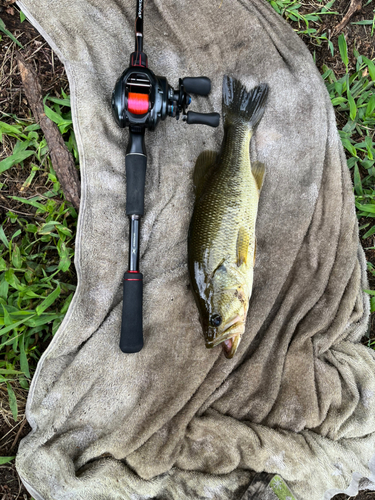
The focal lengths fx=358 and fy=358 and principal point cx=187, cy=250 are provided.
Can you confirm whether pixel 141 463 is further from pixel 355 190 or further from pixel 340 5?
pixel 340 5

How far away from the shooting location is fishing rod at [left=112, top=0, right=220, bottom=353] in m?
2.20

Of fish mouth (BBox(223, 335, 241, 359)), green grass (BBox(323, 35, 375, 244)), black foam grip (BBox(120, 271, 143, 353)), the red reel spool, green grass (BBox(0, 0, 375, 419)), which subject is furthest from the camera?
green grass (BBox(323, 35, 375, 244))

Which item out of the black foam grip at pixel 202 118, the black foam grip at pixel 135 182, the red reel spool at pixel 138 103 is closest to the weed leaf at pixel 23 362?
the black foam grip at pixel 135 182

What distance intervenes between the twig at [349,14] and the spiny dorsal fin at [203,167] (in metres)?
1.66

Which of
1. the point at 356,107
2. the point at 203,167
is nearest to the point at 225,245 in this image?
the point at 203,167

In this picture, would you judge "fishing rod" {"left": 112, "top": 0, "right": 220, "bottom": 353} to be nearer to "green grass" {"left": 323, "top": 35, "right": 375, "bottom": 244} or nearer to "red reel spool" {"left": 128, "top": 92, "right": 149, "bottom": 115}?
"red reel spool" {"left": 128, "top": 92, "right": 149, "bottom": 115}

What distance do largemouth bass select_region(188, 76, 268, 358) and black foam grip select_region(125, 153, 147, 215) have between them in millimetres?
397

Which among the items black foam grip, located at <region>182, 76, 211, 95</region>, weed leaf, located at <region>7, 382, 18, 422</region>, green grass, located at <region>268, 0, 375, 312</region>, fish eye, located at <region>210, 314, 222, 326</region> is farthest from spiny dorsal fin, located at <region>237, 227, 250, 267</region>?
weed leaf, located at <region>7, 382, 18, 422</region>

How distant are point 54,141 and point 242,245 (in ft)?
5.16

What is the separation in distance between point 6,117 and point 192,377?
7.80 feet

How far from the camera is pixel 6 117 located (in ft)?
8.95

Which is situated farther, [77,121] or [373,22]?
[373,22]

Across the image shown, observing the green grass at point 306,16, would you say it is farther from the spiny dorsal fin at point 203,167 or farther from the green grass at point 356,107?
the spiny dorsal fin at point 203,167

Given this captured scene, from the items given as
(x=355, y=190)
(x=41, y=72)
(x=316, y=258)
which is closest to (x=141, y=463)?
(x=316, y=258)
